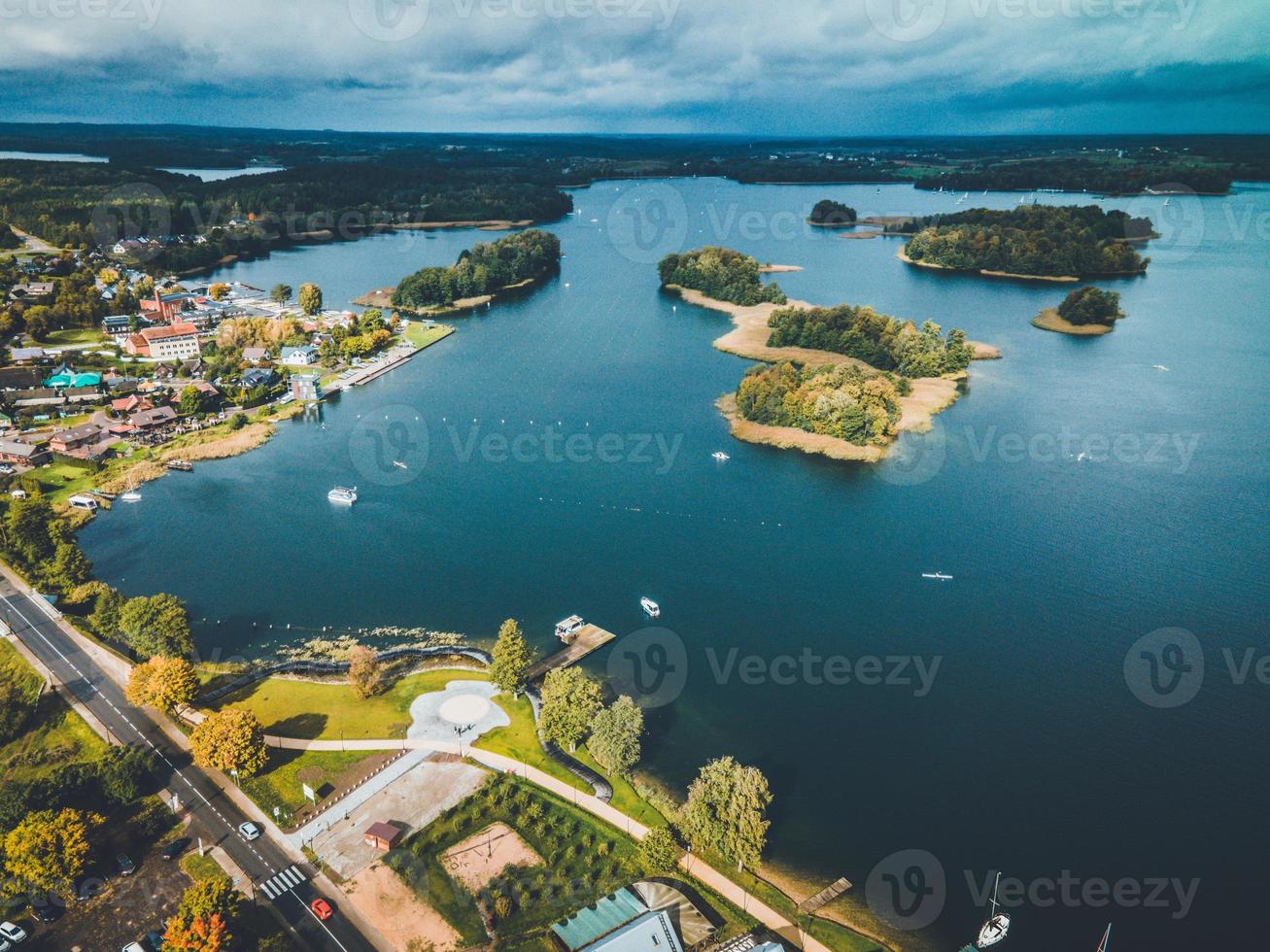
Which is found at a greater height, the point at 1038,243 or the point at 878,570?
the point at 1038,243

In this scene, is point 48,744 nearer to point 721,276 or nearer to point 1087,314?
point 721,276

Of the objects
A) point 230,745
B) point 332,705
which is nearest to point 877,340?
point 332,705

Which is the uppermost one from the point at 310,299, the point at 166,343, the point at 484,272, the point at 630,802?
the point at 484,272

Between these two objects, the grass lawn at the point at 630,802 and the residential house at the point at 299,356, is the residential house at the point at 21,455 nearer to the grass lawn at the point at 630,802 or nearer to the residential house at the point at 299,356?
the residential house at the point at 299,356

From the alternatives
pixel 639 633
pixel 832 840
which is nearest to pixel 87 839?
pixel 639 633

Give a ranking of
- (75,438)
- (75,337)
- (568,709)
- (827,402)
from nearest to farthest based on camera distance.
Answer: (568,709) < (75,438) < (827,402) < (75,337)

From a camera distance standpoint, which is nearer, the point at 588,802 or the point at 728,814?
the point at 728,814

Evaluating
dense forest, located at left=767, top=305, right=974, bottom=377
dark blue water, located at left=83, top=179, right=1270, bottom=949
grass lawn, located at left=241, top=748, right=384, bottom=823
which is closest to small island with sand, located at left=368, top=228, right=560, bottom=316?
dark blue water, located at left=83, top=179, right=1270, bottom=949

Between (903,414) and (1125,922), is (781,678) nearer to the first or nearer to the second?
(1125,922)
